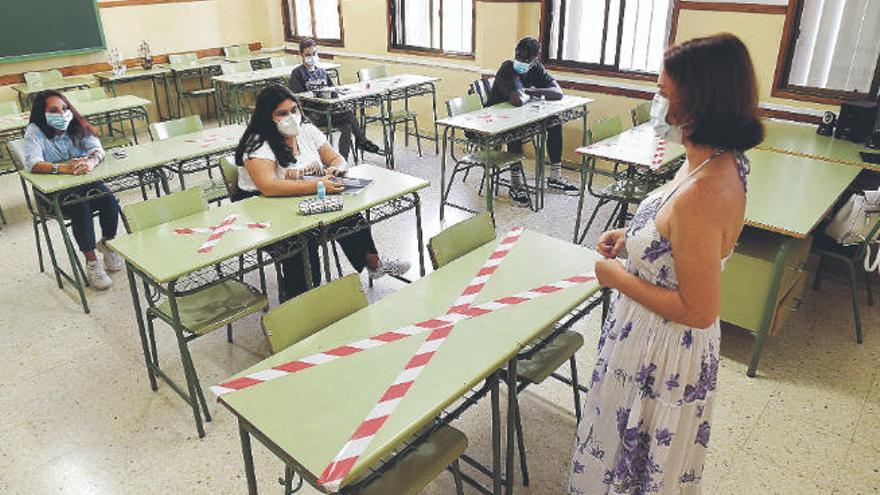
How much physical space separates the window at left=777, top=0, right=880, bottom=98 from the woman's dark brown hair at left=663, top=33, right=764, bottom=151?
3.84 metres

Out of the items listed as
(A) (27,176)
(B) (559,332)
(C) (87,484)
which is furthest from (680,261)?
(A) (27,176)

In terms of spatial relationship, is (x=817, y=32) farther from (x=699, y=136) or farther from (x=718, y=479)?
(x=699, y=136)

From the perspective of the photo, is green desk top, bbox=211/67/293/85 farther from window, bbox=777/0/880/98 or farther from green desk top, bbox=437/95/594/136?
window, bbox=777/0/880/98

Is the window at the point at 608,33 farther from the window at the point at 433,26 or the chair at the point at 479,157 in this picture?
the chair at the point at 479,157

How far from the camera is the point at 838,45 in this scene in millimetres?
4504

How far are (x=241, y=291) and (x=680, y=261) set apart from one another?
85.6 inches

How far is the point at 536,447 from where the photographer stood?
2.63 metres

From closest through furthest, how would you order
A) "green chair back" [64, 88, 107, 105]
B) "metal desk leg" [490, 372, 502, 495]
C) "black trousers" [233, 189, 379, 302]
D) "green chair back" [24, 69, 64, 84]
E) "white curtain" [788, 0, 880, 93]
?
"metal desk leg" [490, 372, 502, 495] → "black trousers" [233, 189, 379, 302] → "white curtain" [788, 0, 880, 93] → "green chair back" [64, 88, 107, 105] → "green chair back" [24, 69, 64, 84]

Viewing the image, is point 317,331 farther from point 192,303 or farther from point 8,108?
point 8,108

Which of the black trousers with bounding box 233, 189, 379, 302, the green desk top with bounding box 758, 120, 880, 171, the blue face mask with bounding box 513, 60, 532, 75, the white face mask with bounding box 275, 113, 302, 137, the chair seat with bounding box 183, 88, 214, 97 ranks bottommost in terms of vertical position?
the black trousers with bounding box 233, 189, 379, 302

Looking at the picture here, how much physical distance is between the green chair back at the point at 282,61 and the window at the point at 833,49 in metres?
5.59

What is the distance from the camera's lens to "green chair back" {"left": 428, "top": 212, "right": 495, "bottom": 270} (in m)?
2.53

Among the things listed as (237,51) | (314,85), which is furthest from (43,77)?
(314,85)

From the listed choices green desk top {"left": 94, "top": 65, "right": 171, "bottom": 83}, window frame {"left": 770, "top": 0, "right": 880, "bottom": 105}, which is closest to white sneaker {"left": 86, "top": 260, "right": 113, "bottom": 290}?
green desk top {"left": 94, "top": 65, "right": 171, "bottom": 83}
